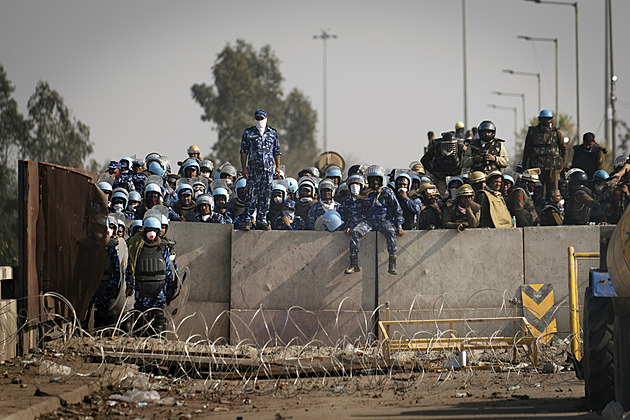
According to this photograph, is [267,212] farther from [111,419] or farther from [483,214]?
[111,419]

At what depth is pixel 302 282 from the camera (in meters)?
14.7

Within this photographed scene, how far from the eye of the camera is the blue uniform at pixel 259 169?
49.5ft

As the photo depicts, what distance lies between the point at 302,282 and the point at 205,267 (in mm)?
1529

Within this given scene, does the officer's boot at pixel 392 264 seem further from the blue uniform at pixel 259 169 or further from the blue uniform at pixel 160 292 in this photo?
the blue uniform at pixel 160 292

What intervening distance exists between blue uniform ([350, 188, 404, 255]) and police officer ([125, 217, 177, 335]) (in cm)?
286

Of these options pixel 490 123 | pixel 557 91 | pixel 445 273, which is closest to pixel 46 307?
pixel 445 273

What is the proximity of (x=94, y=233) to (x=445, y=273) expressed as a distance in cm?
534

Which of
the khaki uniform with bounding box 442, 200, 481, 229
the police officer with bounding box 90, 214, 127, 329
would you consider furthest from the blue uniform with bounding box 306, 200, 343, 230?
the police officer with bounding box 90, 214, 127, 329

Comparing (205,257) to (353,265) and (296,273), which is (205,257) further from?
(353,265)

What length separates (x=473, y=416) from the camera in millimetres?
8484

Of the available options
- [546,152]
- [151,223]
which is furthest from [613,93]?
[151,223]

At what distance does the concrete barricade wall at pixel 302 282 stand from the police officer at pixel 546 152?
4470 millimetres

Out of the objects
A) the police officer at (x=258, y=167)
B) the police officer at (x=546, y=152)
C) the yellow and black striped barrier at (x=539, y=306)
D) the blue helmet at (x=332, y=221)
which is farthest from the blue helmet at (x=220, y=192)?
the police officer at (x=546, y=152)

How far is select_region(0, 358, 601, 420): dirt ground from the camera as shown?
8.84 metres
